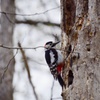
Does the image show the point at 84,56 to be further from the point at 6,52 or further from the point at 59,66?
the point at 6,52

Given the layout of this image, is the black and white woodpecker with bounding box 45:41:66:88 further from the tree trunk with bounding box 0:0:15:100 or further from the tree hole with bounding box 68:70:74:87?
the tree trunk with bounding box 0:0:15:100

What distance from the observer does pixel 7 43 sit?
653 cm

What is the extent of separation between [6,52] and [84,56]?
2558 mm

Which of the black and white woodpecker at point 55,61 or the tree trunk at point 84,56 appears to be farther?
the black and white woodpecker at point 55,61

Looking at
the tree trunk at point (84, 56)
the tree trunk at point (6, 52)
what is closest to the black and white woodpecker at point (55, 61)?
the tree trunk at point (84, 56)

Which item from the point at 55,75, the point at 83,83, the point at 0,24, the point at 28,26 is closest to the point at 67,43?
the point at 55,75

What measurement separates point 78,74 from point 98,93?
0.31 meters

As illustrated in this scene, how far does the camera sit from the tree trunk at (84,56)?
378 cm

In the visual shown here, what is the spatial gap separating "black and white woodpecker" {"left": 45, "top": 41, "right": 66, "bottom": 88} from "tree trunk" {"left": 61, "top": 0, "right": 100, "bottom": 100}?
0.37ft

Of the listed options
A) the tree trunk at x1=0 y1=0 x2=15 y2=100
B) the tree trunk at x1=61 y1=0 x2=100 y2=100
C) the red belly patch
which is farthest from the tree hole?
the tree trunk at x1=0 y1=0 x2=15 y2=100

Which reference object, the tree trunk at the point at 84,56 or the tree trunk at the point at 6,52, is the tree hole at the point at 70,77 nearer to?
the tree trunk at the point at 84,56

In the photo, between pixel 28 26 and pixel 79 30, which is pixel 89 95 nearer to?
pixel 79 30

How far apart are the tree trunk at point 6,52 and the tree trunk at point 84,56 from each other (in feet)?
6.09

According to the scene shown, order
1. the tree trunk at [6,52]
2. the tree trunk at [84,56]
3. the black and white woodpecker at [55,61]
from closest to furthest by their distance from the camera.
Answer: the tree trunk at [84,56], the black and white woodpecker at [55,61], the tree trunk at [6,52]
